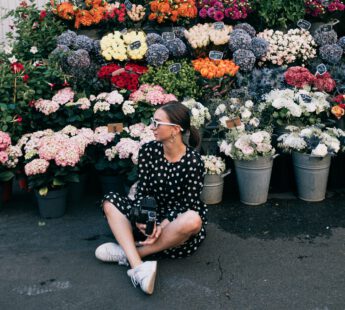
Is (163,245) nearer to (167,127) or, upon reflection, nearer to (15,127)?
(167,127)

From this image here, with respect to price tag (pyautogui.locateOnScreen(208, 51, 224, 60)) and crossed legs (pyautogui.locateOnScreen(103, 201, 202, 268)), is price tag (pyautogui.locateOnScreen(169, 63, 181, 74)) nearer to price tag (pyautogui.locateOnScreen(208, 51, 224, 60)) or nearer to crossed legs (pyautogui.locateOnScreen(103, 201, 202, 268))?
price tag (pyautogui.locateOnScreen(208, 51, 224, 60))

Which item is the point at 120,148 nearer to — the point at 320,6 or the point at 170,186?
the point at 170,186

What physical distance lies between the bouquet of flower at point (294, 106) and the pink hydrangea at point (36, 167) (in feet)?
7.41

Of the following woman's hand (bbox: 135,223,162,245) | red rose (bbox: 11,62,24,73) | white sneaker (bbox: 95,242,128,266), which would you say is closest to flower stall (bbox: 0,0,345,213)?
red rose (bbox: 11,62,24,73)

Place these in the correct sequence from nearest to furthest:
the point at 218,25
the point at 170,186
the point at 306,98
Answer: the point at 170,186 < the point at 306,98 < the point at 218,25

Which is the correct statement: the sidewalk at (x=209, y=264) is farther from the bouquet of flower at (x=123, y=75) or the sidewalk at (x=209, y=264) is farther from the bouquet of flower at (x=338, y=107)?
the bouquet of flower at (x=123, y=75)

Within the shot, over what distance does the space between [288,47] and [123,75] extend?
219 centimetres

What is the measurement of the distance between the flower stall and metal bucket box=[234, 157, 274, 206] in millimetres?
13

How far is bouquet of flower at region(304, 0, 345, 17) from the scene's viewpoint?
6.33 m

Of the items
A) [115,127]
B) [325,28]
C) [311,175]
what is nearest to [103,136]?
[115,127]

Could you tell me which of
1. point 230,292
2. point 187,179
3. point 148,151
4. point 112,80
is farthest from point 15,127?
point 230,292

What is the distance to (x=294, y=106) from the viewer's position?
4762 millimetres

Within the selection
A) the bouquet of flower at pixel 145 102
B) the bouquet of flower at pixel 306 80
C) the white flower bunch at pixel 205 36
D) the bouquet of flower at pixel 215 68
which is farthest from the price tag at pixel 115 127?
the bouquet of flower at pixel 306 80

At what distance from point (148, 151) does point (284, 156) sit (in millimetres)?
1836
